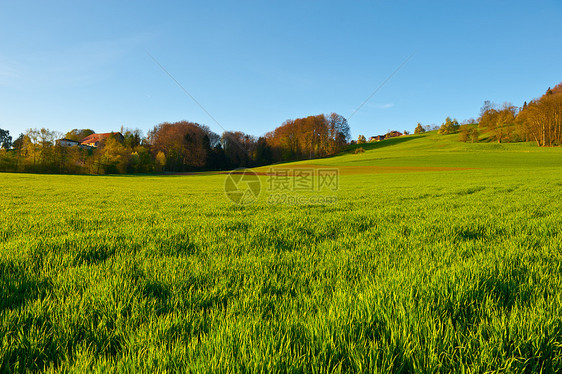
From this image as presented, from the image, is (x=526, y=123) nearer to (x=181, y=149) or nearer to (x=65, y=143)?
(x=181, y=149)

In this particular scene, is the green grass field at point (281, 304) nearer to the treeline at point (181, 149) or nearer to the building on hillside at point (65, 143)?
the treeline at point (181, 149)

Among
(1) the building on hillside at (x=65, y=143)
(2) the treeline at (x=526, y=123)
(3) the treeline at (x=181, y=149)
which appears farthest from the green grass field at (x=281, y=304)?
(2) the treeline at (x=526, y=123)

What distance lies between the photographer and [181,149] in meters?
84.2

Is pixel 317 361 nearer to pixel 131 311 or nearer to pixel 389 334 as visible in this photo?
pixel 389 334

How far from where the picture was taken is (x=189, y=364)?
147 centimetres

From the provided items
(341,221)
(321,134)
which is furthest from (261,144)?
(341,221)

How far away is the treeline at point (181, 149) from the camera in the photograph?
57.6m

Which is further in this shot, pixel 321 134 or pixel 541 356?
pixel 321 134

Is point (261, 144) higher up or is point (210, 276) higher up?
point (261, 144)

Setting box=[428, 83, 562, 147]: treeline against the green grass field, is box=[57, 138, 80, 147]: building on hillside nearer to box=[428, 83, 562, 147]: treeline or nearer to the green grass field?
the green grass field

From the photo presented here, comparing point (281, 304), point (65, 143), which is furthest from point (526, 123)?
point (65, 143)

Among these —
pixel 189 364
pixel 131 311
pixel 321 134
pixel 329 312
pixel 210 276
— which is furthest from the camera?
pixel 321 134

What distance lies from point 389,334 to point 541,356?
0.89 m

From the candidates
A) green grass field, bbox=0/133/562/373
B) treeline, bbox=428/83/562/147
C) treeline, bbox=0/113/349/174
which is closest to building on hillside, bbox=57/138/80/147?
treeline, bbox=0/113/349/174
